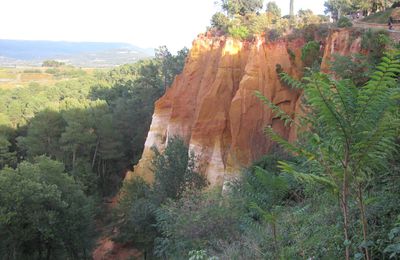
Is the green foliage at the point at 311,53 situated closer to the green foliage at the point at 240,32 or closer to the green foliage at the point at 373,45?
the green foliage at the point at 373,45

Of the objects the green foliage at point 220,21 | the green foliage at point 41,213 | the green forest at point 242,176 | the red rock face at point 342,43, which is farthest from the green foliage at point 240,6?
the green foliage at point 41,213

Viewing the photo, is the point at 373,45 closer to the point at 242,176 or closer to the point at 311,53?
the point at 311,53

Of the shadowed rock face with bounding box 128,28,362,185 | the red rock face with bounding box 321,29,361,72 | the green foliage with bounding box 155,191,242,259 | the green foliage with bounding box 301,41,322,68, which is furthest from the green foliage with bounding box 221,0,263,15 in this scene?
the green foliage with bounding box 155,191,242,259

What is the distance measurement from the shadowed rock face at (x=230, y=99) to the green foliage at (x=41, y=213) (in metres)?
6.19

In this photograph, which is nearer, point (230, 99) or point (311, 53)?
point (311, 53)

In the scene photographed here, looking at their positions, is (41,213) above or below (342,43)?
below

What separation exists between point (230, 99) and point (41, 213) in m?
9.82

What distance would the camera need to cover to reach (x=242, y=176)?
590 inches

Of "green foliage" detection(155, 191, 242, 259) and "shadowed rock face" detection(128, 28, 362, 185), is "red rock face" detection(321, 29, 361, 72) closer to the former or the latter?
"shadowed rock face" detection(128, 28, 362, 185)

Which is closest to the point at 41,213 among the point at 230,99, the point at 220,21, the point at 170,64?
the point at 230,99

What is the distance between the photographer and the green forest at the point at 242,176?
3939 mm

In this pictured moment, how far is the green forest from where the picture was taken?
3939mm

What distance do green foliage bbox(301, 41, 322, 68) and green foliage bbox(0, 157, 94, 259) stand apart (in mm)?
11579

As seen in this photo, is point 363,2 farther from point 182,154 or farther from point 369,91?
point 369,91
